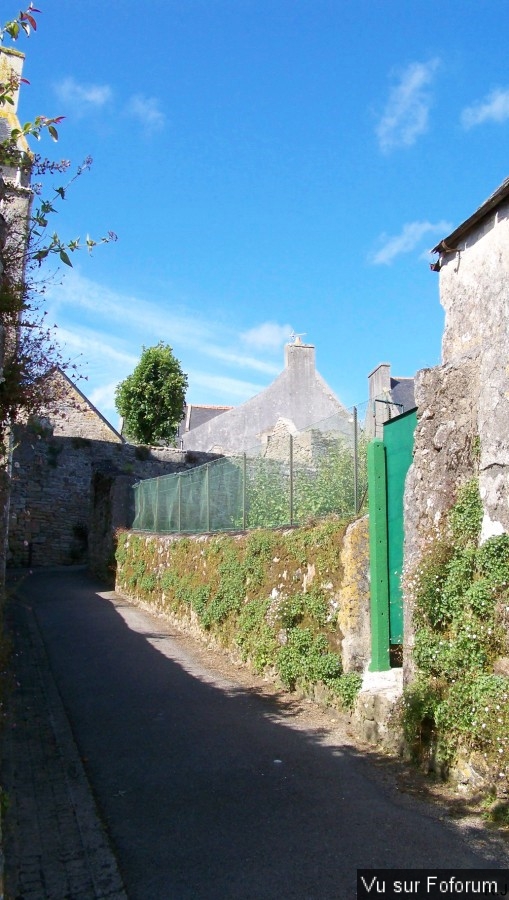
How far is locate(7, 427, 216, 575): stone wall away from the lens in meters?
20.6

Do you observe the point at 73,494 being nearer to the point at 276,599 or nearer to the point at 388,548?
the point at 276,599

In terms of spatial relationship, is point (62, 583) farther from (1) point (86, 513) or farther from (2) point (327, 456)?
(2) point (327, 456)

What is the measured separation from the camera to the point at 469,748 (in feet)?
15.0

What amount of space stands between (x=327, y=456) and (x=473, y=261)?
116 inches

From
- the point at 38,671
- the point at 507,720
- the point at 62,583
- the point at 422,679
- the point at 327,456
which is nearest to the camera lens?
the point at 507,720

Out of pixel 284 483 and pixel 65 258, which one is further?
pixel 284 483

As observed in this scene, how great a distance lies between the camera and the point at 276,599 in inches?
320

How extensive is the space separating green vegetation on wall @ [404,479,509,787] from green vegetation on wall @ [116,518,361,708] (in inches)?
54.7

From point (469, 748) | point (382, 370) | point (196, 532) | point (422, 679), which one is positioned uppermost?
point (382, 370)

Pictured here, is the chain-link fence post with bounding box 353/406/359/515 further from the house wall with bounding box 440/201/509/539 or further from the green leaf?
the green leaf

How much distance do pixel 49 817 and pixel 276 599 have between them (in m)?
4.01

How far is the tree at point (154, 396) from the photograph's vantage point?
3216cm

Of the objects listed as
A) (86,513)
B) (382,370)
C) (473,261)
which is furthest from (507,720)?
(382,370)

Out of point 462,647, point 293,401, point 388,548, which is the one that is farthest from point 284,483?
point 293,401
